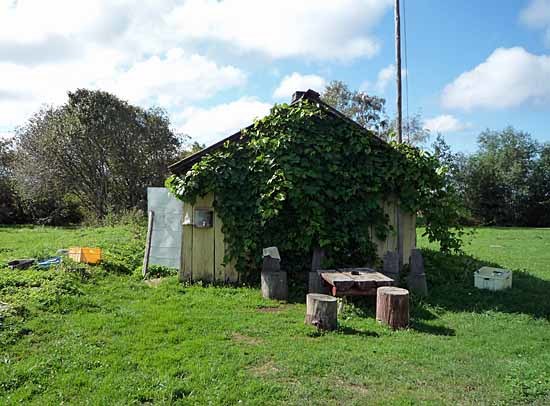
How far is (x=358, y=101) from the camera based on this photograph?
89.1 feet

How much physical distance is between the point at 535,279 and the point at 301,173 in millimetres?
5041

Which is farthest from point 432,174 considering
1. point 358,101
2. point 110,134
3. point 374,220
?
point 358,101

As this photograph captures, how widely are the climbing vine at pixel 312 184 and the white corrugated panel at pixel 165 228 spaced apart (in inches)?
44.0

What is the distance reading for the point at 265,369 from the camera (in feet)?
13.6

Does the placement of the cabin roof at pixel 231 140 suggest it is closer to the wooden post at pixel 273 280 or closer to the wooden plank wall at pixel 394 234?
the wooden plank wall at pixel 394 234

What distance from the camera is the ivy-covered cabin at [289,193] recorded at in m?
7.37

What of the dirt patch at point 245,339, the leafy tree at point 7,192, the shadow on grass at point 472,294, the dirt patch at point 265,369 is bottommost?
the dirt patch at point 265,369

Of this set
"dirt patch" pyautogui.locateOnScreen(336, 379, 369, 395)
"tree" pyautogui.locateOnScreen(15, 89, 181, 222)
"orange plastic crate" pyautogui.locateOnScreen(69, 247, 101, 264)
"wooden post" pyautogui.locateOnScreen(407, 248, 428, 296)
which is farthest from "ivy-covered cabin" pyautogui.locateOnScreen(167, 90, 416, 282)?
"tree" pyautogui.locateOnScreen(15, 89, 181, 222)

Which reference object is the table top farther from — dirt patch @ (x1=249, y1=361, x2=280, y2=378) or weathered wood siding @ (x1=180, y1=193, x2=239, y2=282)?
weathered wood siding @ (x1=180, y1=193, x2=239, y2=282)

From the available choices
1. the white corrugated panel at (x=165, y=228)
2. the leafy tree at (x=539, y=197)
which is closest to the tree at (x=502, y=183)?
the leafy tree at (x=539, y=197)

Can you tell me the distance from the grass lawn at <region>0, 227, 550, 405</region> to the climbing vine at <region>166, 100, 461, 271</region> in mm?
1059

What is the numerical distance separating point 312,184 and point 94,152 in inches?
615

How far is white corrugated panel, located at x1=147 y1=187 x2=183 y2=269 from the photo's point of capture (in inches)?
341

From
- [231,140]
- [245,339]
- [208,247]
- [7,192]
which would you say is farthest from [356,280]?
[7,192]
